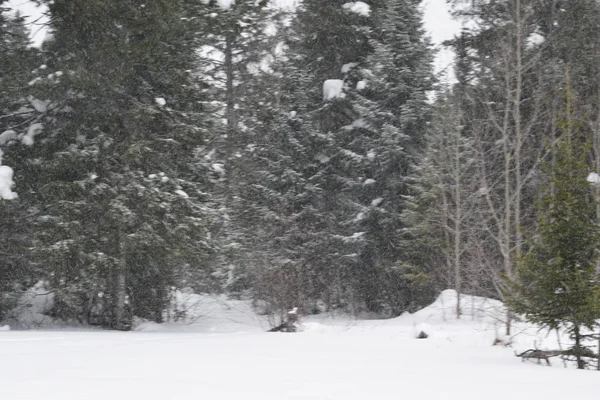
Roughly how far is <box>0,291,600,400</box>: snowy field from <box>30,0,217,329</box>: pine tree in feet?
11.6

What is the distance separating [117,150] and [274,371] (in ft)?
30.5

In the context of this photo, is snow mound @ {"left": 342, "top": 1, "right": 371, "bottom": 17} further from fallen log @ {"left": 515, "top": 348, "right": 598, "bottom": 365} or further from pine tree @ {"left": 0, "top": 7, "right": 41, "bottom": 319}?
fallen log @ {"left": 515, "top": 348, "right": 598, "bottom": 365}

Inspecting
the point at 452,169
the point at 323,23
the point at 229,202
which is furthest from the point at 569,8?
the point at 229,202

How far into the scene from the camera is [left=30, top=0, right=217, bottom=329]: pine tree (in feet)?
44.8

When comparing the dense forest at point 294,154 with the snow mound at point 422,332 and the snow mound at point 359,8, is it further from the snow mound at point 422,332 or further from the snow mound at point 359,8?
the snow mound at point 422,332

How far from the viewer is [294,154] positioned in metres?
23.7

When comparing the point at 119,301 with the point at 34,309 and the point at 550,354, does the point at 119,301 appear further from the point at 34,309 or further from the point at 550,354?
the point at 550,354

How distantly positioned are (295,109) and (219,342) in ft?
48.3

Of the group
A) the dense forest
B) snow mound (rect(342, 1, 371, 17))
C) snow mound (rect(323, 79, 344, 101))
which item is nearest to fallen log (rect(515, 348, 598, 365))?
the dense forest

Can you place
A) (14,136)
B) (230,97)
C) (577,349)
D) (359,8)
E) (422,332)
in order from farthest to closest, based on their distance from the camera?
1. (359,8)
2. (230,97)
3. (14,136)
4. (422,332)
5. (577,349)

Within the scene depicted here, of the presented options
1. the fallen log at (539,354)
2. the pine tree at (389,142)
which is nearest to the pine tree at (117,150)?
the pine tree at (389,142)

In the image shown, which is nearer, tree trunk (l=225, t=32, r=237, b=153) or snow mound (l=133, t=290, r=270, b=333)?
snow mound (l=133, t=290, r=270, b=333)

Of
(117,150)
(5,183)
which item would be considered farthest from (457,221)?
(5,183)

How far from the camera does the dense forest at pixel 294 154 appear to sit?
13836mm
